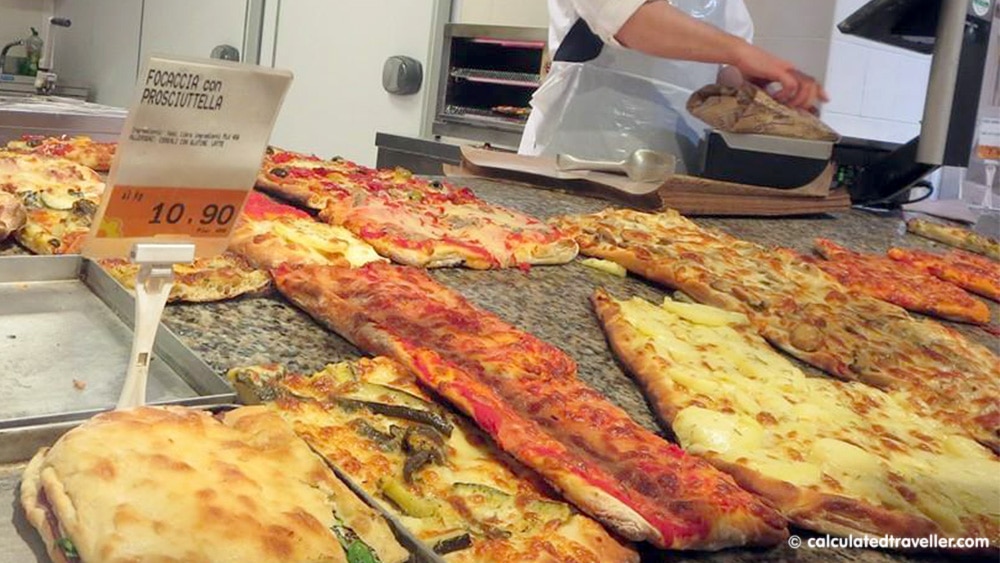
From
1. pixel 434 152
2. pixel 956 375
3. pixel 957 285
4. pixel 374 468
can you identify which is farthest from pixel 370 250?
pixel 434 152

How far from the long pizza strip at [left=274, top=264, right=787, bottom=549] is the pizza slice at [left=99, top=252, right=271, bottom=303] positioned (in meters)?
0.05

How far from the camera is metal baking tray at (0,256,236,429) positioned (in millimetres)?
1335

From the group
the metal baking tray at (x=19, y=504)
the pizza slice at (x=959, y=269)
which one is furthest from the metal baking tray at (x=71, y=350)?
the pizza slice at (x=959, y=269)

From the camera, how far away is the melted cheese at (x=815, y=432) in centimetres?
142

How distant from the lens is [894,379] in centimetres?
199

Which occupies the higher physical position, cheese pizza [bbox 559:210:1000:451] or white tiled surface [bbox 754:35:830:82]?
white tiled surface [bbox 754:35:830:82]

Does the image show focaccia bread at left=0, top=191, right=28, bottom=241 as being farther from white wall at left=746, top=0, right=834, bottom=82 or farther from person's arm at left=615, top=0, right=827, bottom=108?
white wall at left=746, top=0, right=834, bottom=82

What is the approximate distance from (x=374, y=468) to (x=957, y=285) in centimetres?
248

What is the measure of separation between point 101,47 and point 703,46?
7077 mm

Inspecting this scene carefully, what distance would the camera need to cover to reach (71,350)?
1.53m

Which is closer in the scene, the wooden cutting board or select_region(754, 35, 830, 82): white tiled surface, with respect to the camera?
the wooden cutting board

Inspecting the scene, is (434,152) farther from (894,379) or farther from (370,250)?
(894,379)

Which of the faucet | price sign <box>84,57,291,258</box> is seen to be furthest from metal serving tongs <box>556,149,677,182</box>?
the faucet

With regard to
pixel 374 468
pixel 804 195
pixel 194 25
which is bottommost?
pixel 374 468
